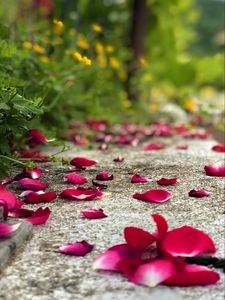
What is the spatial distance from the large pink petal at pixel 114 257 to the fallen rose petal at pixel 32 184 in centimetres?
67

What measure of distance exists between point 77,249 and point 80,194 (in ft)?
1.55

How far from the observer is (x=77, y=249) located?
1.47m

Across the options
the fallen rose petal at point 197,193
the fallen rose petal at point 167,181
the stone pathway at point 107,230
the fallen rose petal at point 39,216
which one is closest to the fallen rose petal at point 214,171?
the stone pathway at point 107,230

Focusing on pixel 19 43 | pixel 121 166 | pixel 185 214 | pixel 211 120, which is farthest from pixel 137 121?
pixel 185 214

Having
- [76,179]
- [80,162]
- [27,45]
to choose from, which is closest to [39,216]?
[76,179]

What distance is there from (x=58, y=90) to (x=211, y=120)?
9.30ft

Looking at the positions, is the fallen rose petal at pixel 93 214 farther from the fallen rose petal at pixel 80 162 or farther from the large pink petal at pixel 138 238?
the fallen rose petal at pixel 80 162

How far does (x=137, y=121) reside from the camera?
5.08m

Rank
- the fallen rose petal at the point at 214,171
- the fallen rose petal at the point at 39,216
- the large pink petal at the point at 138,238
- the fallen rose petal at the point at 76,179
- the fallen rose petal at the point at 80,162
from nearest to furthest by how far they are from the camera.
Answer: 1. the large pink petal at the point at 138,238
2. the fallen rose petal at the point at 39,216
3. the fallen rose petal at the point at 76,179
4. the fallen rose petal at the point at 214,171
5. the fallen rose petal at the point at 80,162

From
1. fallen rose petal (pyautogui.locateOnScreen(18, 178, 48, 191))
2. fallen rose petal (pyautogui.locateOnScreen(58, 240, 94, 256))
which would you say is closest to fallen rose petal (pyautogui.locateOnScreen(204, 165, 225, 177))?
fallen rose petal (pyautogui.locateOnScreen(18, 178, 48, 191))

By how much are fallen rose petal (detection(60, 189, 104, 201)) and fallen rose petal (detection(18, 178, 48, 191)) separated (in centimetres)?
12

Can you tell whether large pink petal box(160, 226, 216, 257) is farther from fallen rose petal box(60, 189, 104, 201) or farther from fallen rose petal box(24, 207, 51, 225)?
fallen rose petal box(60, 189, 104, 201)

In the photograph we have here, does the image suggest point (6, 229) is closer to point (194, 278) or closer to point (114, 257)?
point (114, 257)

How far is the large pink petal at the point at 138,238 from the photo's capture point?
140 centimetres
